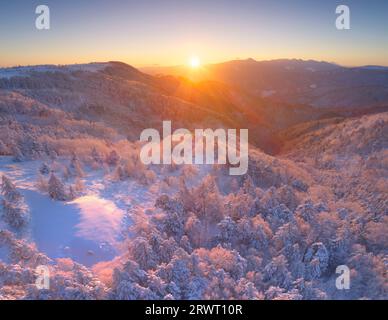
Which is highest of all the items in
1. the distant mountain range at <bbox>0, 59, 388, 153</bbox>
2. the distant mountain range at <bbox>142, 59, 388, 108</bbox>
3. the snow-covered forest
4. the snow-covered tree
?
the distant mountain range at <bbox>142, 59, 388, 108</bbox>

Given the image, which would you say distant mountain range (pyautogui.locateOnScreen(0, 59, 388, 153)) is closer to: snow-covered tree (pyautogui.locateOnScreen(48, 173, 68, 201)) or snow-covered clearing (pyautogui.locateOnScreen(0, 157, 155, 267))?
snow-covered clearing (pyautogui.locateOnScreen(0, 157, 155, 267))

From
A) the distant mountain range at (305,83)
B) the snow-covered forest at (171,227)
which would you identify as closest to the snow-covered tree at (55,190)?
the snow-covered forest at (171,227)

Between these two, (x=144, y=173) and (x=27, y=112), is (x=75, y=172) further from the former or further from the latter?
(x=27, y=112)

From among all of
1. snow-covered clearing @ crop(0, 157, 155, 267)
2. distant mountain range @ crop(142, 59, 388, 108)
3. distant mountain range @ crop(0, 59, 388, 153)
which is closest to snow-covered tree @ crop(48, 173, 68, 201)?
snow-covered clearing @ crop(0, 157, 155, 267)

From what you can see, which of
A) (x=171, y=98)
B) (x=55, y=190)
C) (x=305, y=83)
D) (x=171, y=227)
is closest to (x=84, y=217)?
(x=55, y=190)

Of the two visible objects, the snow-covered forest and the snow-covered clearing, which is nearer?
the snow-covered forest

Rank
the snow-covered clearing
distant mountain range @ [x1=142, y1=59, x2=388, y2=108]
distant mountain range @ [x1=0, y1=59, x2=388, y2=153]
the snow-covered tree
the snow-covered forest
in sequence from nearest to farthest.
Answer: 1. the snow-covered forest
2. the snow-covered clearing
3. the snow-covered tree
4. distant mountain range @ [x1=0, y1=59, x2=388, y2=153]
5. distant mountain range @ [x1=142, y1=59, x2=388, y2=108]

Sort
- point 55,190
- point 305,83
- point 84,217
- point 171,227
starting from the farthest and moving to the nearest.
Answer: point 305,83 < point 55,190 < point 171,227 < point 84,217

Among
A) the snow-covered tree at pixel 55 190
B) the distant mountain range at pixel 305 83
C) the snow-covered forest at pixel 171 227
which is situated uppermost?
the distant mountain range at pixel 305 83

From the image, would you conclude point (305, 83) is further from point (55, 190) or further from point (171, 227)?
point (55, 190)

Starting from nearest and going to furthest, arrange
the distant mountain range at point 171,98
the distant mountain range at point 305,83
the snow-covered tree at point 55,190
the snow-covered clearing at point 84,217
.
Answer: the snow-covered clearing at point 84,217 → the snow-covered tree at point 55,190 → the distant mountain range at point 171,98 → the distant mountain range at point 305,83

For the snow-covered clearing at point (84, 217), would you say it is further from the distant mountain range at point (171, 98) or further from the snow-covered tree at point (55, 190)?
the distant mountain range at point (171, 98)

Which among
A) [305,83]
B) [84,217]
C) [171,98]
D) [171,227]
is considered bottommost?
[171,227]
